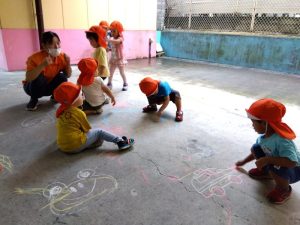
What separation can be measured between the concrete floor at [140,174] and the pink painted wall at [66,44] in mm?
2342

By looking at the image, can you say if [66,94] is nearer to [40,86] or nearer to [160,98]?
[160,98]

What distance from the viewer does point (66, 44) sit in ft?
19.3

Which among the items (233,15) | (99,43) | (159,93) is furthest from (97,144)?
(233,15)

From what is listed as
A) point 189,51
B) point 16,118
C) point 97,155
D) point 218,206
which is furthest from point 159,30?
point 218,206

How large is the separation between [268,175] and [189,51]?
6.16m

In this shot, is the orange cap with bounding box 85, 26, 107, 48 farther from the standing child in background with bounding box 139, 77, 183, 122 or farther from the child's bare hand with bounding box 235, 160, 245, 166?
the child's bare hand with bounding box 235, 160, 245, 166

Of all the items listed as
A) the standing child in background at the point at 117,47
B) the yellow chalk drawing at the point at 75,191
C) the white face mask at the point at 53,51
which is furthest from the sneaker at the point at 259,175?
the standing child in background at the point at 117,47

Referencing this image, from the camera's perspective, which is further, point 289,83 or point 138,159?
point 289,83

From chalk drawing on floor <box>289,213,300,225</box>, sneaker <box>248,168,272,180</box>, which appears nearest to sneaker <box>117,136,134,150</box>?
sneaker <box>248,168,272,180</box>

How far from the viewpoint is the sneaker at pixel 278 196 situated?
1.56 metres

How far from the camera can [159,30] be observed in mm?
8164

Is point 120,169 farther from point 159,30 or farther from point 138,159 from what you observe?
point 159,30

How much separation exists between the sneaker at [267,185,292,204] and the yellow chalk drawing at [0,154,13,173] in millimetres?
1753

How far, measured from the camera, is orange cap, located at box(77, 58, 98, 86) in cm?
273
